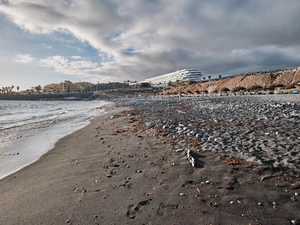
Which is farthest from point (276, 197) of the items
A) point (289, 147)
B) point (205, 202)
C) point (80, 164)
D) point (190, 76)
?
point (190, 76)

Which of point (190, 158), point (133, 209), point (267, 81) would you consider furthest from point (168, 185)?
point (267, 81)

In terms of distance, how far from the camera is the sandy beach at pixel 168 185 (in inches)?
114

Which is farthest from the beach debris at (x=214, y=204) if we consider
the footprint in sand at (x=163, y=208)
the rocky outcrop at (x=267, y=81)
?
the rocky outcrop at (x=267, y=81)

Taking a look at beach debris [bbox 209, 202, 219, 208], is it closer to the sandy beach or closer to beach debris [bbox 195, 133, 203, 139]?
Result: the sandy beach

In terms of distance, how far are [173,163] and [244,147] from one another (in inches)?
86.9

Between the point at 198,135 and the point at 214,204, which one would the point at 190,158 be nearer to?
the point at 214,204

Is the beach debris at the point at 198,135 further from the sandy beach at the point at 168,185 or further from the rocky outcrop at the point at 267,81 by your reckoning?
the rocky outcrop at the point at 267,81

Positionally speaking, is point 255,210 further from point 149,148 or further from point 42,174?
point 42,174

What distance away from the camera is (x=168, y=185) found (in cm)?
377

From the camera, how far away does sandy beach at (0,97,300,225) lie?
291 cm

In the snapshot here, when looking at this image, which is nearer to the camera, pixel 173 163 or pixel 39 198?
pixel 39 198

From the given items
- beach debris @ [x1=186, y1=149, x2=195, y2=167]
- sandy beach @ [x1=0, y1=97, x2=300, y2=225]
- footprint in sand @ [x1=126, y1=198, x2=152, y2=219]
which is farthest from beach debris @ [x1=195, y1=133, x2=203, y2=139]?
footprint in sand @ [x1=126, y1=198, x2=152, y2=219]

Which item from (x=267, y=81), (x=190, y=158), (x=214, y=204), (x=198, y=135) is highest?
(x=267, y=81)

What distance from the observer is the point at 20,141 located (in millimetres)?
9984
